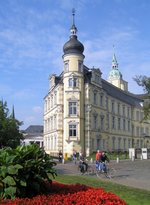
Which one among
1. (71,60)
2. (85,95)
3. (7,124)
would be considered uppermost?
(71,60)

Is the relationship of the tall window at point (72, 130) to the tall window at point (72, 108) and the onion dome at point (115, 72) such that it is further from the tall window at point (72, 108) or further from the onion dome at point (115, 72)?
the onion dome at point (115, 72)

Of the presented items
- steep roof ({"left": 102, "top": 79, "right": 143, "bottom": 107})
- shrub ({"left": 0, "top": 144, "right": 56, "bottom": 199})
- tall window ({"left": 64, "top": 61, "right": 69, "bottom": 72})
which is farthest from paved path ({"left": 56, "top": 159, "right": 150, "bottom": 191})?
steep roof ({"left": 102, "top": 79, "right": 143, "bottom": 107})

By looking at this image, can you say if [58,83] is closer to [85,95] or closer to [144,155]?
[85,95]

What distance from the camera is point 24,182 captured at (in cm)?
912

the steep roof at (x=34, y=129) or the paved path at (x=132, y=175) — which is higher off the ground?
the steep roof at (x=34, y=129)

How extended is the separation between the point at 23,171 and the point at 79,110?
5673 centimetres

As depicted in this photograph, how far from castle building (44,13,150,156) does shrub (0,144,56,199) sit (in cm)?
5454

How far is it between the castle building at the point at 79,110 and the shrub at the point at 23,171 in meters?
54.5

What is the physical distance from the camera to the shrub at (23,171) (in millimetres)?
9062

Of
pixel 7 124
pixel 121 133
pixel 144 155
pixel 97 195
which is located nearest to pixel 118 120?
pixel 121 133

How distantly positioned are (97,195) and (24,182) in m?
1.83

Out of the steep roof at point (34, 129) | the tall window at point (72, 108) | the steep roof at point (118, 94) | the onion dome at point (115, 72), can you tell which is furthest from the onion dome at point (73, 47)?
the steep roof at point (34, 129)

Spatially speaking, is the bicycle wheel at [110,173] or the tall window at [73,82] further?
the tall window at [73,82]

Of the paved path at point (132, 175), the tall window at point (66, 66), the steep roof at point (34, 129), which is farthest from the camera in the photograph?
the steep roof at point (34, 129)
